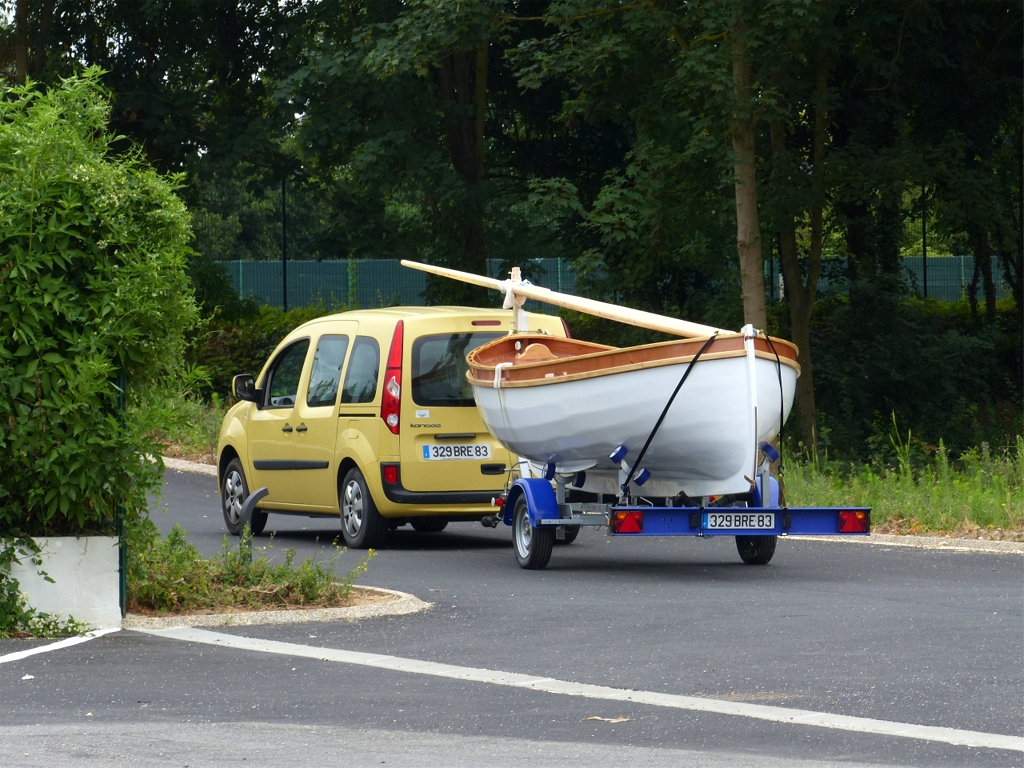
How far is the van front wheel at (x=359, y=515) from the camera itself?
43.8ft

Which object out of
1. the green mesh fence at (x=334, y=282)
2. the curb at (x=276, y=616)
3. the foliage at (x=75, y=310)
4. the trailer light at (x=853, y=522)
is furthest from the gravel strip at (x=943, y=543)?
the green mesh fence at (x=334, y=282)

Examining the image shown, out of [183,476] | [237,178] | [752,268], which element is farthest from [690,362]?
[237,178]

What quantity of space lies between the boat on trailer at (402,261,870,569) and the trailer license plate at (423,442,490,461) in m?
0.65

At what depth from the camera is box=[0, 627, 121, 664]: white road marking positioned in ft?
26.7

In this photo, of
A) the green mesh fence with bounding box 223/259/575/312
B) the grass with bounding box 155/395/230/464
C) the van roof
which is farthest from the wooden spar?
the green mesh fence with bounding box 223/259/575/312

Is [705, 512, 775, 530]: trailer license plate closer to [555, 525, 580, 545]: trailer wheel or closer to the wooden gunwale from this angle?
the wooden gunwale

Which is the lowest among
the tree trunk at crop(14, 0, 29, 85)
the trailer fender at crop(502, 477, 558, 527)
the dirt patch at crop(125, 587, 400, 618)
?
the dirt patch at crop(125, 587, 400, 618)

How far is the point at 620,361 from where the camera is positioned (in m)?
11.5

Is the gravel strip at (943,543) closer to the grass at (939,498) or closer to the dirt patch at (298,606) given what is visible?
the grass at (939,498)

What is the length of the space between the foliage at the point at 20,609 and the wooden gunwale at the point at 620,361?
4.21 metres

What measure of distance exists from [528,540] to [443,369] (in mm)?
2018

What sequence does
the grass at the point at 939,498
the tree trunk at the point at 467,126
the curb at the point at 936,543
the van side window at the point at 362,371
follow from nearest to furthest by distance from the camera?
the curb at the point at 936,543 < the van side window at the point at 362,371 < the grass at the point at 939,498 < the tree trunk at the point at 467,126

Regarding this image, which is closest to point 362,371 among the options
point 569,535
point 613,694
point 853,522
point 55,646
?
point 569,535

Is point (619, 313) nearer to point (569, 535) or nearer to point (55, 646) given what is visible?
point (569, 535)
